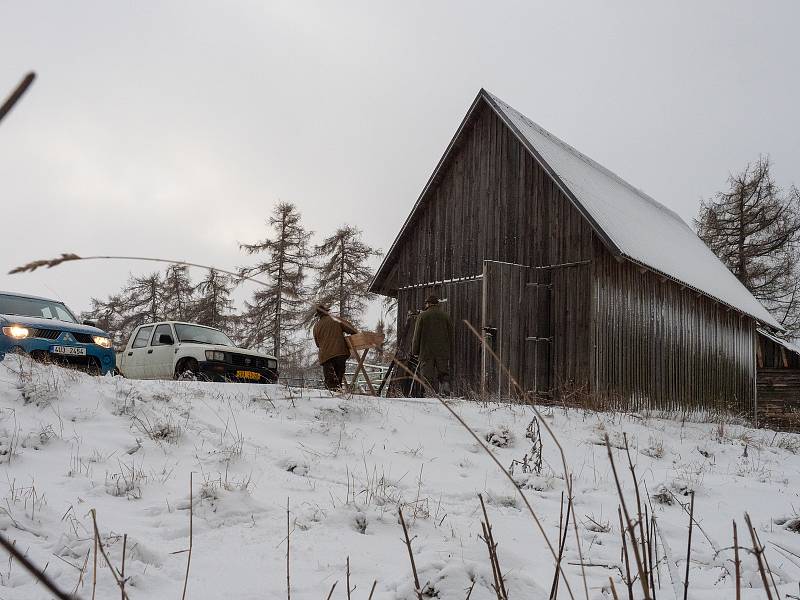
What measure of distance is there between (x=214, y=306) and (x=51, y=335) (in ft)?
89.8

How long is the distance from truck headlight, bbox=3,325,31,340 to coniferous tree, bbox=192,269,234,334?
2632 centimetres

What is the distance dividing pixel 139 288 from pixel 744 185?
120 feet

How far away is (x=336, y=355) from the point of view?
1084cm

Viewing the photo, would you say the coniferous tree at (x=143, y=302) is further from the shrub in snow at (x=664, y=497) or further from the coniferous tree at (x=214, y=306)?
the shrub in snow at (x=664, y=497)

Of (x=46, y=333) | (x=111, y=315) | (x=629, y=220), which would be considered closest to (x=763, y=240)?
(x=629, y=220)

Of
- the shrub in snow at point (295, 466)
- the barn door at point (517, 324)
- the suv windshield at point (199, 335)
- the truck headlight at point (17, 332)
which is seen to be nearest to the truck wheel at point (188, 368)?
the suv windshield at point (199, 335)

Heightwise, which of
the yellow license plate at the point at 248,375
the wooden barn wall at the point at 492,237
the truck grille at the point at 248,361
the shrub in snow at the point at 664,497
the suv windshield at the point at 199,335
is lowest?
the shrub in snow at the point at 664,497

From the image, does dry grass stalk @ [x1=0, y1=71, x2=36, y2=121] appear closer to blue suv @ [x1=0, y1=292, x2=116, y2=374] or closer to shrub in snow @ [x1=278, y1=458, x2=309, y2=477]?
→ shrub in snow @ [x1=278, y1=458, x2=309, y2=477]

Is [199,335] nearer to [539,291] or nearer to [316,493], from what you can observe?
[539,291]

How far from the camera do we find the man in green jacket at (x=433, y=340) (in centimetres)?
1180

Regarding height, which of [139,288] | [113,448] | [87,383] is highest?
[139,288]

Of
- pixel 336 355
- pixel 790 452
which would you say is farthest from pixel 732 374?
pixel 336 355

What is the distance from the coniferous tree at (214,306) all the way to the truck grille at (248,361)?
22.8 m

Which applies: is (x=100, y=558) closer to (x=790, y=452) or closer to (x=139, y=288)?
(x=790, y=452)
